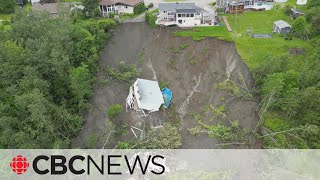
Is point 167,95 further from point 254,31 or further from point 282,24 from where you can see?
point 282,24

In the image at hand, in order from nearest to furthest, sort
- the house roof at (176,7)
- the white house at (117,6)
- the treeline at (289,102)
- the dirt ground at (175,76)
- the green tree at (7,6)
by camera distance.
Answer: the treeline at (289,102), the dirt ground at (175,76), the house roof at (176,7), the green tree at (7,6), the white house at (117,6)

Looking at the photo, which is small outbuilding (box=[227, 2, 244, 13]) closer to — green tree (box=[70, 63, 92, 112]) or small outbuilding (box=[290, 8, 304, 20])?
small outbuilding (box=[290, 8, 304, 20])

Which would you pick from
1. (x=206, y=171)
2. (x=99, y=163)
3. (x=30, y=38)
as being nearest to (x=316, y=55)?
(x=206, y=171)

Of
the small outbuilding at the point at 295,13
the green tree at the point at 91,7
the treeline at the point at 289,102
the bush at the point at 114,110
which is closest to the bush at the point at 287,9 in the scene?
the small outbuilding at the point at 295,13

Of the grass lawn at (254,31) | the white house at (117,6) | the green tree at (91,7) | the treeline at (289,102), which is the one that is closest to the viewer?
the treeline at (289,102)

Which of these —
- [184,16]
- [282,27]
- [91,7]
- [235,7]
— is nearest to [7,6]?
→ [91,7]

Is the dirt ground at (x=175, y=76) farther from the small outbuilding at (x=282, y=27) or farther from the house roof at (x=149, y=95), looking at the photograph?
the small outbuilding at (x=282, y=27)

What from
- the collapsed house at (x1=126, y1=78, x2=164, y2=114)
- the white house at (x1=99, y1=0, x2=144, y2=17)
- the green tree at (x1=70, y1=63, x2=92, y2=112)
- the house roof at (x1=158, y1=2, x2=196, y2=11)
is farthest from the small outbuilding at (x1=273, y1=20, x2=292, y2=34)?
the green tree at (x1=70, y1=63, x2=92, y2=112)
